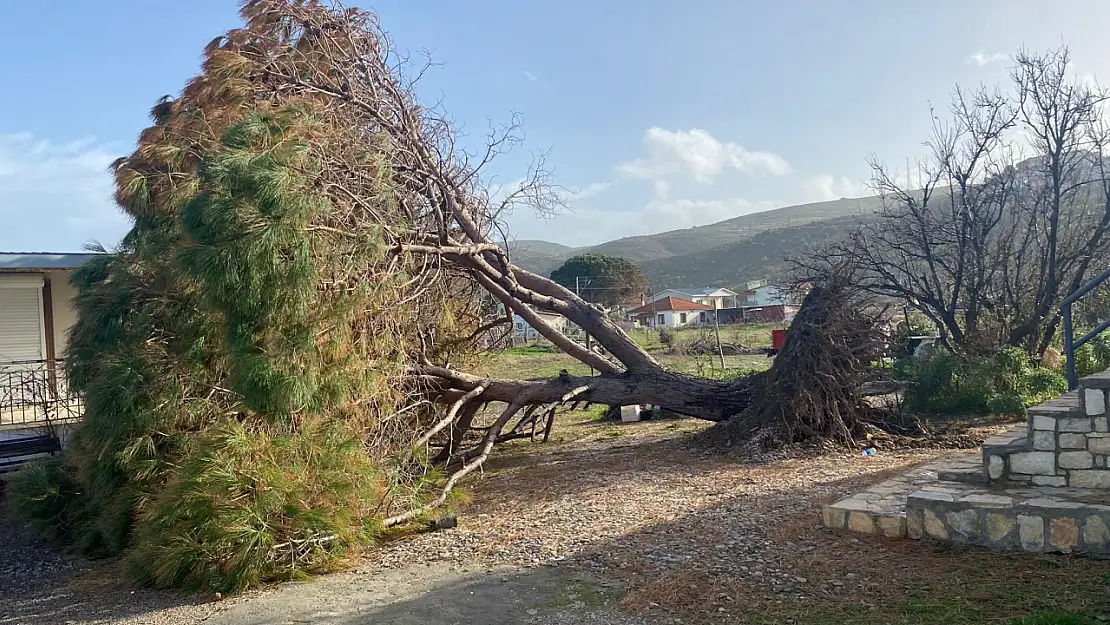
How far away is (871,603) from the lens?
4.16m

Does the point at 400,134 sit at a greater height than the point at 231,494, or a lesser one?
greater

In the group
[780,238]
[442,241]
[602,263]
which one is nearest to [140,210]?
[442,241]

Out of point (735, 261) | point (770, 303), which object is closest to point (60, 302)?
point (770, 303)

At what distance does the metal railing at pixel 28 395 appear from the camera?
11.2m

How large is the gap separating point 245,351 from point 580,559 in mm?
2594

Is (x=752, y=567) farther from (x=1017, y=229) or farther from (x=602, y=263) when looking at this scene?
(x=602, y=263)

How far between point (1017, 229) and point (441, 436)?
29.1 feet

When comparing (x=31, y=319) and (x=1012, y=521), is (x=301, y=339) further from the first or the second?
(x=31, y=319)

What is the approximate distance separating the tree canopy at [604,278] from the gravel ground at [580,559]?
37841mm

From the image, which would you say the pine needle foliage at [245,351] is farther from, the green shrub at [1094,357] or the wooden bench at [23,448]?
the green shrub at [1094,357]

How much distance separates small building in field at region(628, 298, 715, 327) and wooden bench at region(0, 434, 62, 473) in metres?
39.0

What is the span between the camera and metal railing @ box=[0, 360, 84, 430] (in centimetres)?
1119

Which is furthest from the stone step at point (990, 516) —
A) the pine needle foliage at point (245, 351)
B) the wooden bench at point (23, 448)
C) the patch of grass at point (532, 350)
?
the patch of grass at point (532, 350)

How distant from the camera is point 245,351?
527 cm
